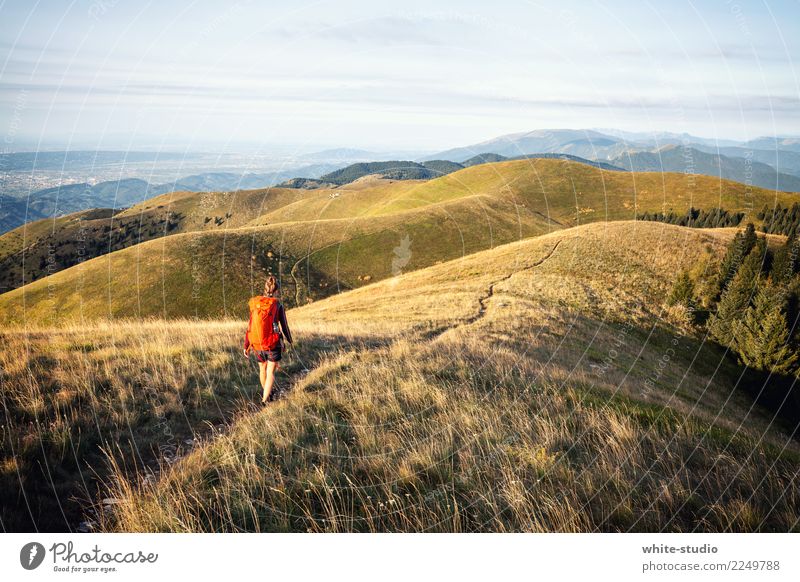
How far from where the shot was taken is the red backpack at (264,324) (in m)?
7.97

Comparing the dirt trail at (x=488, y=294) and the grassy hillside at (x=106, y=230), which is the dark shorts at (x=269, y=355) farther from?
the grassy hillside at (x=106, y=230)

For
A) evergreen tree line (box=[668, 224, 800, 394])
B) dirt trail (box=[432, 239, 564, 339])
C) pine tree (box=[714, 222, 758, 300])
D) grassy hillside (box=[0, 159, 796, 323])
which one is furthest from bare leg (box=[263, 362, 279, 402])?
pine tree (box=[714, 222, 758, 300])

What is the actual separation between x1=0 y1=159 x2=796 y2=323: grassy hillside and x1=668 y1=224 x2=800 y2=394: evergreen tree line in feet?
144

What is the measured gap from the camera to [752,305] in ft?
145

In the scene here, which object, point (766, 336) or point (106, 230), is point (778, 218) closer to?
point (766, 336)

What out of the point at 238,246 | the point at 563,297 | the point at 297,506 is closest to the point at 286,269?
the point at 238,246

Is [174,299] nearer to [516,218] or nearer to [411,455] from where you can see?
[411,455]

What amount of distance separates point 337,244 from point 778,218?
123307 mm

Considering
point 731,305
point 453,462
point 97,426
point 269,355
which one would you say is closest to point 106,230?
point 269,355

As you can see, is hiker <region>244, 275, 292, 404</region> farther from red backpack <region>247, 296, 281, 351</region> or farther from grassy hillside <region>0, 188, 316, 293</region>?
grassy hillside <region>0, 188, 316, 293</region>

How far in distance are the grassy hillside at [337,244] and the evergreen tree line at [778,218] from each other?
12259 millimetres

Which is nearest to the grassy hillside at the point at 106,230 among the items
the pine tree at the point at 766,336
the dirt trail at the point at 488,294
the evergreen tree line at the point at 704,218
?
the dirt trail at the point at 488,294

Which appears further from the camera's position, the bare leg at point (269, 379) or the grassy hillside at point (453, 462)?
the bare leg at point (269, 379)

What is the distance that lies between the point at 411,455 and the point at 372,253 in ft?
259
